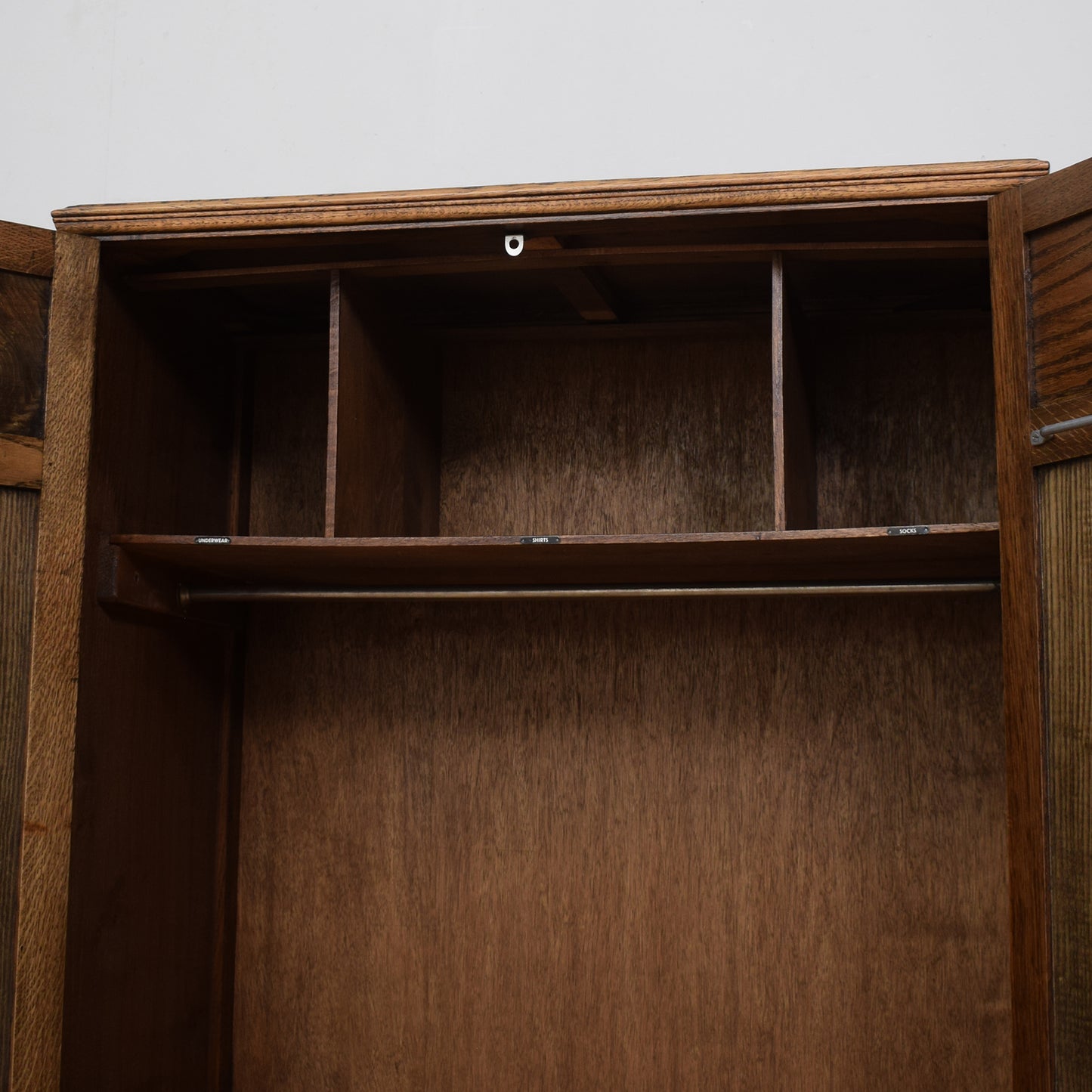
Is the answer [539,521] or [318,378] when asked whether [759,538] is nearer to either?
[539,521]

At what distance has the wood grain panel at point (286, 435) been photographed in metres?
2.54

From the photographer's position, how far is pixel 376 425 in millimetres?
2205

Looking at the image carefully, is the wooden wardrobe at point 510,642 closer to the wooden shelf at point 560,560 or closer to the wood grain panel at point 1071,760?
the wooden shelf at point 560,560

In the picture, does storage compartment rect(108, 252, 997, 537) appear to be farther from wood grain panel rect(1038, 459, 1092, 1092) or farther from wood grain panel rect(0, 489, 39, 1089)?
wood grain panel rect(1038, 459, 1092, 1092)

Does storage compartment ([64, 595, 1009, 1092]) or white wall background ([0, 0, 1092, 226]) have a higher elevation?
white wall background ([0, 0, 1092, 226])

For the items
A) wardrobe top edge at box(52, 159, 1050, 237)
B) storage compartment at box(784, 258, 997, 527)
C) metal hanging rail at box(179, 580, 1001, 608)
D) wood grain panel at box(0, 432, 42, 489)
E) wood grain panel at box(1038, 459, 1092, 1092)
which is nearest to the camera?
wood grain panel at box(1038, 459, 1092, 1092)

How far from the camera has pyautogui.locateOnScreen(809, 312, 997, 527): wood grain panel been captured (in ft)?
7.54

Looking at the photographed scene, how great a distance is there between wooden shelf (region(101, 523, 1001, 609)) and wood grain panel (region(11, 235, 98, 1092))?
0.37ft

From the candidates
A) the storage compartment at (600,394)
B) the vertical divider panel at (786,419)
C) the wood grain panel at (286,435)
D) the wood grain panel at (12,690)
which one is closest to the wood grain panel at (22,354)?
the wood grain panel at (12,690)

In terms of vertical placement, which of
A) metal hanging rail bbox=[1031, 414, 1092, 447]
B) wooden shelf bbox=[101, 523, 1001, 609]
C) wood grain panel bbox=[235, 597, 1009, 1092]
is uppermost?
metal hanging rail bbox=[1031, 414, 1092, 447]

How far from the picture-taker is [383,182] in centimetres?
264

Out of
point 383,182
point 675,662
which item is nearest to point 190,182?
point 383,182

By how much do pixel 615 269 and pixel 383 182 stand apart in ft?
2.44

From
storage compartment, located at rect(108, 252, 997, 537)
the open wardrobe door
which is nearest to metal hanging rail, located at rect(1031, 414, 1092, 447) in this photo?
the open wardrobe door
